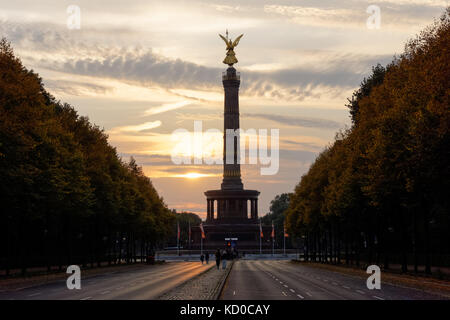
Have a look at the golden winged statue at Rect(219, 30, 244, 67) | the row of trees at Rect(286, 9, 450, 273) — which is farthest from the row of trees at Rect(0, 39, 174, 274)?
the golden winged statue at Rect(219, 30, 244, 67)

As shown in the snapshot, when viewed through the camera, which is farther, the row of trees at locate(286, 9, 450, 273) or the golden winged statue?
the golden winged statue

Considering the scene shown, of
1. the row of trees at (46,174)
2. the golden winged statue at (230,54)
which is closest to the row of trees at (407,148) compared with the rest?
the row of trees at (46,174)

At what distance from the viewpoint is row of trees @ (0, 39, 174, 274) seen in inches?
2085

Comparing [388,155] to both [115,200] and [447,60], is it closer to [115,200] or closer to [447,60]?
[447,60]

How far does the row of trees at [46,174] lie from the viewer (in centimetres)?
5297

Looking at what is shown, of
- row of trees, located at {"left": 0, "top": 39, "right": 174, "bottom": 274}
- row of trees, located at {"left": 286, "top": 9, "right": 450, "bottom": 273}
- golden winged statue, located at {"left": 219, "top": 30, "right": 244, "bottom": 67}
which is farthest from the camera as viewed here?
golden winged statue, located at {"left": 219, "top": 30, "right": 244, "bottom": 67}

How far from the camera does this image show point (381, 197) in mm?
56906

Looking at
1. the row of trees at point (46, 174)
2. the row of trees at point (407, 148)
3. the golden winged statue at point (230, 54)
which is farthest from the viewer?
the golden winged statue at point (230, 54)

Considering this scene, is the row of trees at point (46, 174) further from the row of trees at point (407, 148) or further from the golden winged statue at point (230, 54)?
the golden winged statue at point (230, 54)

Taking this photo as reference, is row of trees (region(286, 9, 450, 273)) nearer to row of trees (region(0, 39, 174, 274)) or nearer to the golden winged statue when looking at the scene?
row of trees (region(0, 39, 174, 274))

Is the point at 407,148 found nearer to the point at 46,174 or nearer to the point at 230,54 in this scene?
the point at 46,174

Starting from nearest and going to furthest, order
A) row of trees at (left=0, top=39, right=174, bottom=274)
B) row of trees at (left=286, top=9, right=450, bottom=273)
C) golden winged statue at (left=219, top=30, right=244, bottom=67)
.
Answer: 1. row of trees at (left=286, top=9, right=450, bottom=273)
2. row of trees at (left=0, top=39, right=174, bottom=274)
3. golden winged statue at (left=219, top=30, right=244, bottom=67)
